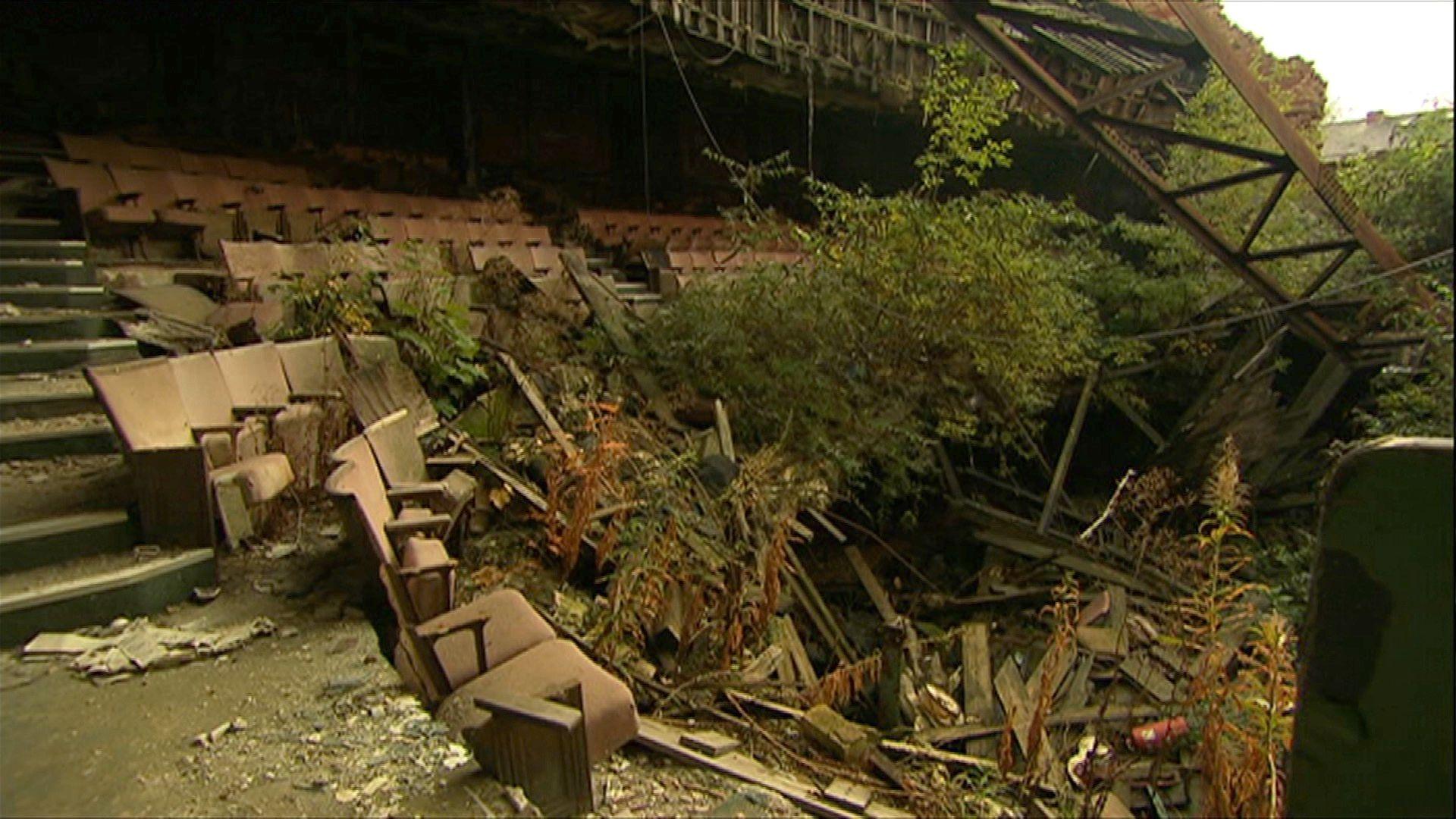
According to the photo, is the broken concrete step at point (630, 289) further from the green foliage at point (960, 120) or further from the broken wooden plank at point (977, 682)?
the broken wooden plank at point (977, 682)

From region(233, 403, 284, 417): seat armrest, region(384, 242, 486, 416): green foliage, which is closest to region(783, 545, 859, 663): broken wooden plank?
region(384, 242, 486, 416): green foliage

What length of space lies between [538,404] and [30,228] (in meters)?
3.72

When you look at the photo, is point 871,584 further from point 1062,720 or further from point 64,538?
point 64,538

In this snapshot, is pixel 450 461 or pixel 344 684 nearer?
pixel 344 684

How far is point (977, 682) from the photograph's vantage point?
4.51 metres

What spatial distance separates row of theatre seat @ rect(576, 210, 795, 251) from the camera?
9578mm

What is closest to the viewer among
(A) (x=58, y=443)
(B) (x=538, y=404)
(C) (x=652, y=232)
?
(A) (x=58, y=443)

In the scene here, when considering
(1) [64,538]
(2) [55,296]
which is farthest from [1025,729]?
(2) [55,296]

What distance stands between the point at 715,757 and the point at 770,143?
13.2 m

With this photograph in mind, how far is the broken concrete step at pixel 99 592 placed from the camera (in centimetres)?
226

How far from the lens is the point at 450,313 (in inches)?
199

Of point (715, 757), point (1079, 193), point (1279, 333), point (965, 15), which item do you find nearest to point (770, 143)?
point (1079, 193)

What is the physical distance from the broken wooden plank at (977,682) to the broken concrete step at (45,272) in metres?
5.79

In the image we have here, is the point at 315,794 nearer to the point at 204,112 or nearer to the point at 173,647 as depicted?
the point at 173,647
